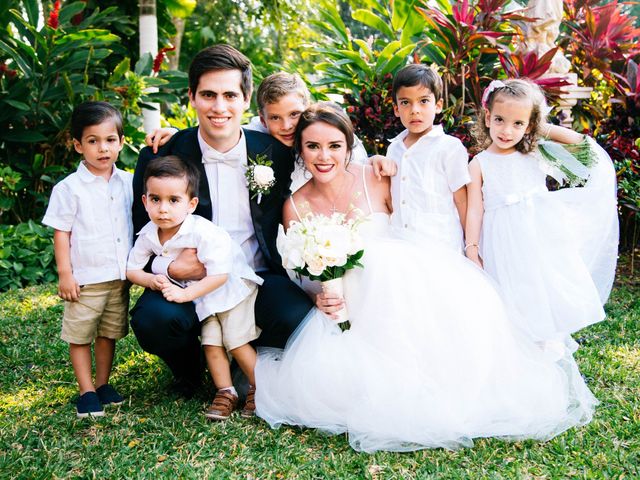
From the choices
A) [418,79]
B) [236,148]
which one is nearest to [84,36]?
[236,148]

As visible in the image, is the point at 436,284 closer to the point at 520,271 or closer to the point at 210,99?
the point at 520,271

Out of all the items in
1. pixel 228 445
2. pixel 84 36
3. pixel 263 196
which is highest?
pixel 84 36

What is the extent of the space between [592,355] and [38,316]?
4234 mm

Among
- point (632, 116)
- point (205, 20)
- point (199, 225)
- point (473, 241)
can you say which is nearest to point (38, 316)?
point (199, 225)

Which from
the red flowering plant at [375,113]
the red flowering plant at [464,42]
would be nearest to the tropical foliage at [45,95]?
the red flowering plant at [375,113]

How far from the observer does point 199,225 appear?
11.4ft

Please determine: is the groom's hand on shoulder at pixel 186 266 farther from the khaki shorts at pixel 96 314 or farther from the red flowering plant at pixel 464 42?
the red flowering plant at pixel 464 42

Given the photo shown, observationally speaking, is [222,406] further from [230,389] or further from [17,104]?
[17,104]

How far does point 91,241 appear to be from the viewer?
3492 mm

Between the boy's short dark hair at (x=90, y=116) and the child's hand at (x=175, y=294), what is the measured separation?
3.01 ft

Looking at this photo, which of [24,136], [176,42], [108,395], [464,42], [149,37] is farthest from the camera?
[176,42]

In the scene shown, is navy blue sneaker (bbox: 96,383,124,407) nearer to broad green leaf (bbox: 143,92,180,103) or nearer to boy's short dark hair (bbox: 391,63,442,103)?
boy's short dark hair (bbox: 391,63,442,103)

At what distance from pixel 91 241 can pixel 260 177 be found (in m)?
0.98

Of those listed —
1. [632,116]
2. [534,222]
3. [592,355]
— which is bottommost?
[592,355]
